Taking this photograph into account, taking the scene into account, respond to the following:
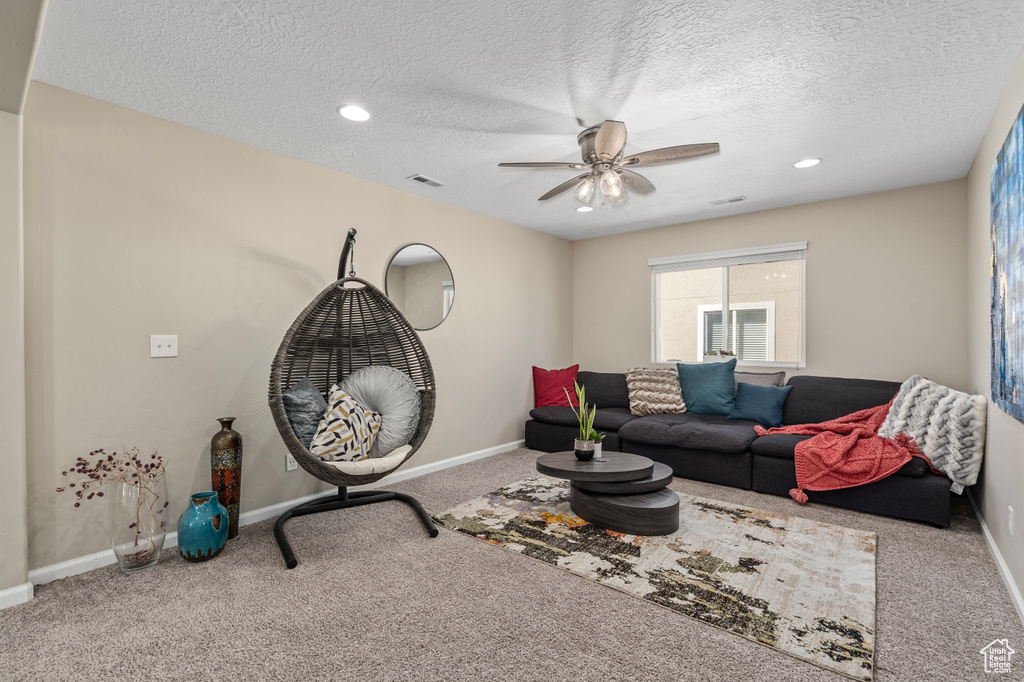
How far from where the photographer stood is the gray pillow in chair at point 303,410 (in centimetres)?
284

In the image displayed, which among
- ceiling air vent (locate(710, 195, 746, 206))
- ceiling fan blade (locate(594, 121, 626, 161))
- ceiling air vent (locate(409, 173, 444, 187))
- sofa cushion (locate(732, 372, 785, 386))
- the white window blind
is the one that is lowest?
sofa cushion (locate(732, 372, 785, 386))

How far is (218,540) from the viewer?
255 cm

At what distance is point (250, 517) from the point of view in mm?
3039

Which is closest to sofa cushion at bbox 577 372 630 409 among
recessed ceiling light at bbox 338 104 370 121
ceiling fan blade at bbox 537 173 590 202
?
ceiling fan blade at bbox 537 173 590 202

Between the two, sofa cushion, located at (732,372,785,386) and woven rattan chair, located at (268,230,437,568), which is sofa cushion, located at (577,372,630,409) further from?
woven rattan chair, located at (268,230,437,568)

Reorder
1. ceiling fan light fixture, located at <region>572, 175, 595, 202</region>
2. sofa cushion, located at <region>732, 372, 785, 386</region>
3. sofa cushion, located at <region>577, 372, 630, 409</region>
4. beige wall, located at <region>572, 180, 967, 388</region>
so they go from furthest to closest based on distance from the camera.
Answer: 1. sofa cushion, located at <region>577, 372, 630, 409</region>
2. sofa cushion, located at <region>732, 372, 785, 386</region>
3. beige wall, located at <region>572, 180, 967, 388</region>
4. ceiling fan light fixture, located at <region>572, 175, 595, 202</region>

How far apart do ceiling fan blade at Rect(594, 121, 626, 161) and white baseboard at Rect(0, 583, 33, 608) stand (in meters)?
3.33

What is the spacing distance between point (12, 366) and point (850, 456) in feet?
14.9

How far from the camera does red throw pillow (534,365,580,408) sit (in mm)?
5160

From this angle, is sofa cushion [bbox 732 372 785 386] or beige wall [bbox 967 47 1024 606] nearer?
beige wall [bbox 967 47 1024 606]

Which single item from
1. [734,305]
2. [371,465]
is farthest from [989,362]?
[371,465]

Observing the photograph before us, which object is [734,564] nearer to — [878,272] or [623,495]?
[623,495]

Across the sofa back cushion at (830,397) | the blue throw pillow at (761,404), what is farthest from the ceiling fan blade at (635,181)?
the sofa back cushion at (830,397)

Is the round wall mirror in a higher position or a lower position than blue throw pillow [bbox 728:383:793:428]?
higher
